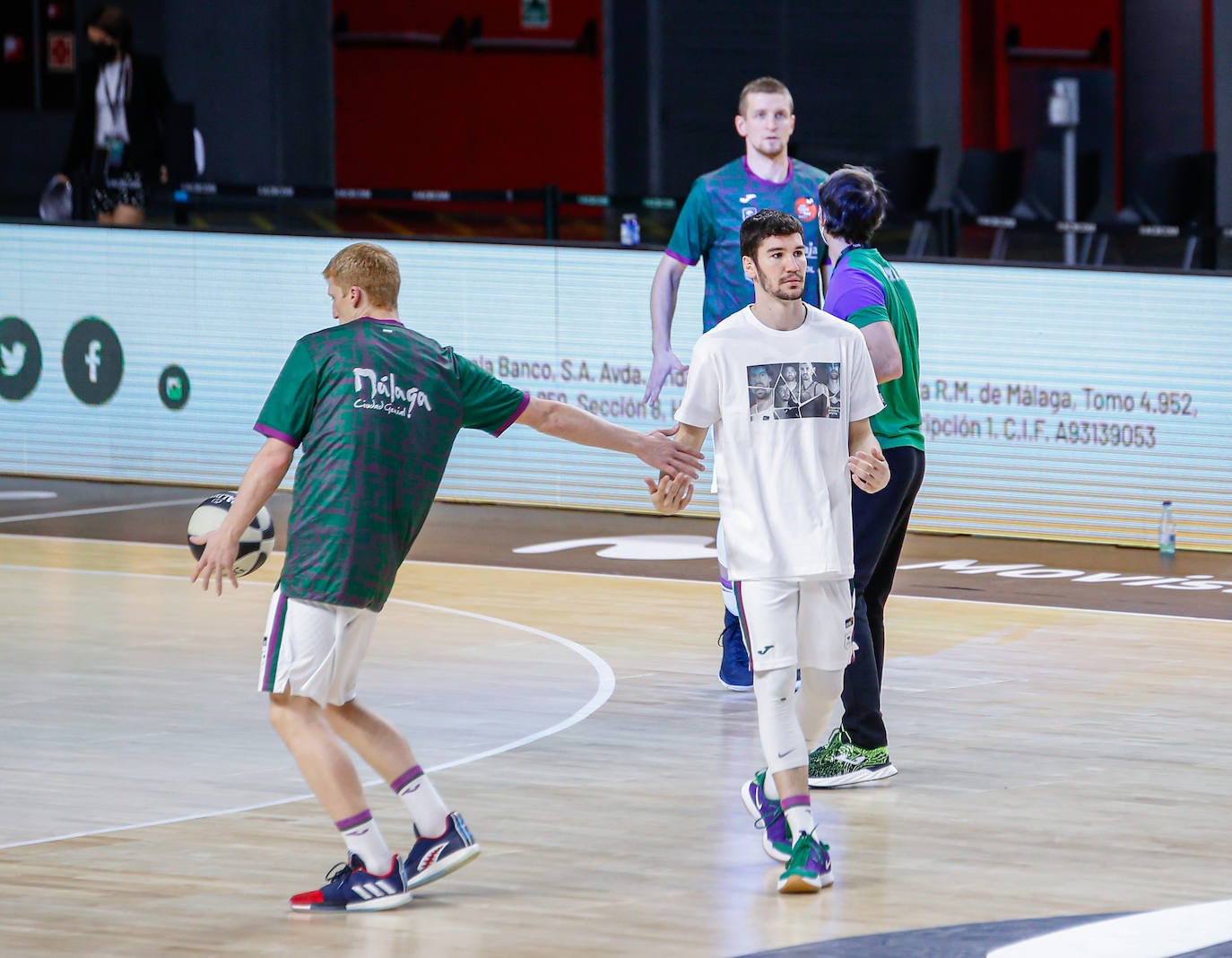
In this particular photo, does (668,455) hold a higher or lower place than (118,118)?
lower

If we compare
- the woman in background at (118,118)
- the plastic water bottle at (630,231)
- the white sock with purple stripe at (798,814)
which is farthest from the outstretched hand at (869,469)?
the woman in background at (118,118)

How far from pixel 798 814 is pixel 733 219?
403 cm

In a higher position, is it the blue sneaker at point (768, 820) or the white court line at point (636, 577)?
the blue sneaker at point (768, 820)

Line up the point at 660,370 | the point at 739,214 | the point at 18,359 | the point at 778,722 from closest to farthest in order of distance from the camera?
the point at 778,722, the point at 739,214, the point at 660,370, the point at 18,359

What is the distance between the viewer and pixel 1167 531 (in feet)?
45.3

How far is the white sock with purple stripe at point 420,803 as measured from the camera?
22.8 feet

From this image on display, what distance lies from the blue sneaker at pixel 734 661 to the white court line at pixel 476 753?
495 mm

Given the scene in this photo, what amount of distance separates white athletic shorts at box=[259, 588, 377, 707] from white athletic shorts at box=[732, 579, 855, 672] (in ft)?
3.96

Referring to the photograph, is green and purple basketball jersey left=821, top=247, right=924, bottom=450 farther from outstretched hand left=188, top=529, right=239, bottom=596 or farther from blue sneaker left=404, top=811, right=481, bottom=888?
outstretched hand left=188, top=529, right=239, bottom=596

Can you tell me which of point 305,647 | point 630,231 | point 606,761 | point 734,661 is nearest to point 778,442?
point 305,647

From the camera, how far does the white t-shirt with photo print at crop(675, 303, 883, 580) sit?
7.08 m

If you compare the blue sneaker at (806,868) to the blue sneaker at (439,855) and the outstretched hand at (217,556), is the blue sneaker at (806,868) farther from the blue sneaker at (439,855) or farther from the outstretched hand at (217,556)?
the outstretched hand at (217,556)

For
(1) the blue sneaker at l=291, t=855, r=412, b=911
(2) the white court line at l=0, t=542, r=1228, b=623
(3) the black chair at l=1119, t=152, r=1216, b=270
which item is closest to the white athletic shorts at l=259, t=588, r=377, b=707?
(1) the blue sneaker at l=291, t=855, r=412, b=911

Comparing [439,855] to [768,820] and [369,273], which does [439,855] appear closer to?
[768,820]
